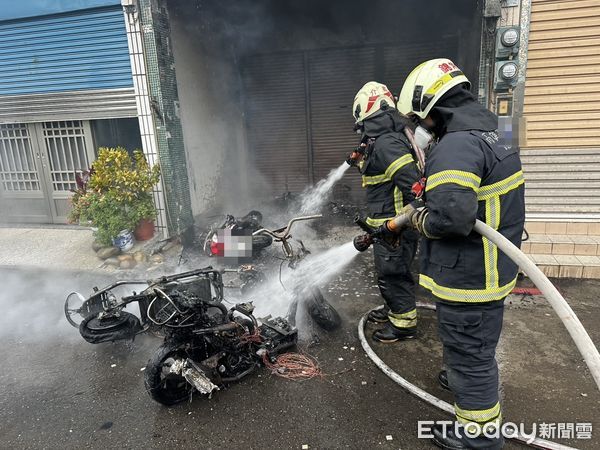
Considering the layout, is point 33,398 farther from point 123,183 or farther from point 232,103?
point 232,103

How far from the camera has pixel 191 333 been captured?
143 inches

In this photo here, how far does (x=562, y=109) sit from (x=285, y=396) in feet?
19.0

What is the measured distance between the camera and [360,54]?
→ 1006 centimetres

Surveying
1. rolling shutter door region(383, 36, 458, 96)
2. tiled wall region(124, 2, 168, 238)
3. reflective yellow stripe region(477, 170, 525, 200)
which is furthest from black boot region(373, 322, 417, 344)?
rolling shutter door region(383, 36, 458, 96)

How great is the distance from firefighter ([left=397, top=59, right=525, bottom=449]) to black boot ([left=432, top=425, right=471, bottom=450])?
0.05 feet

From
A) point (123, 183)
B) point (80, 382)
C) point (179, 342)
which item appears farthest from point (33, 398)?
point (123, 183)

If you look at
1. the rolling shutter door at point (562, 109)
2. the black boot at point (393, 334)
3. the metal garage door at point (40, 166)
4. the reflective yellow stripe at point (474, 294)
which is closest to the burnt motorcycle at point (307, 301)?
the black boot at point (393, 334)

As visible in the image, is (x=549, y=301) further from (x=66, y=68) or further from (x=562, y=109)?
(x=66, y=68)

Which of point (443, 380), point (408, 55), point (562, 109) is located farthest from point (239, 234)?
point (408, 55)

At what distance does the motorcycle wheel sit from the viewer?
3.49 metres

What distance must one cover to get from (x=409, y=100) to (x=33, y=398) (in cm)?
434

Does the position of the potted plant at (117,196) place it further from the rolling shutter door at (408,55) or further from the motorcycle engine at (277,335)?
the rolling shutter door at (408,55)

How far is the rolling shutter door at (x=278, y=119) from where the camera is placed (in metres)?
10.7

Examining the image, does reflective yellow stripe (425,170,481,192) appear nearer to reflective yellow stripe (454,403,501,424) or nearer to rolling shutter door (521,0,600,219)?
reflective yellow stripe (454,403,501,424)
